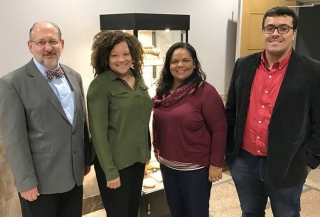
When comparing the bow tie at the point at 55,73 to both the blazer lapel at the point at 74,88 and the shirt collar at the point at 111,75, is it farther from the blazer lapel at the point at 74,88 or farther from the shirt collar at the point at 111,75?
the shirt collar at the point at 111,75

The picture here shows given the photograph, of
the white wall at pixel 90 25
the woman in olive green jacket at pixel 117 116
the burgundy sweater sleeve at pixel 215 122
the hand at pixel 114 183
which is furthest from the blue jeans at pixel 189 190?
the white wall at pixel 90 25

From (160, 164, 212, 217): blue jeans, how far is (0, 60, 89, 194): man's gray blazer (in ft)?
1.88

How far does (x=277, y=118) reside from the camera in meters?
1.61

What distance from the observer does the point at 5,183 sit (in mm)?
2383

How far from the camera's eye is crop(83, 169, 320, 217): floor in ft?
9.12

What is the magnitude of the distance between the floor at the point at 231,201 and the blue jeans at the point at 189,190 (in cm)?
92

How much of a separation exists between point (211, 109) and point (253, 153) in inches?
12.9

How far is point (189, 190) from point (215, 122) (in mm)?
424

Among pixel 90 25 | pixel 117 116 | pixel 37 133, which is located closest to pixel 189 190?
pixel 117 116

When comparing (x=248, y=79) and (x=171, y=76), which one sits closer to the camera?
(x=248, y=79)

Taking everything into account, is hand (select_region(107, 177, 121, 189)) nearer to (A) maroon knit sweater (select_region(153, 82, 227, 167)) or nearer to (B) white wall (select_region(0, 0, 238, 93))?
(A) maroon knit sweater (select_region(153, 82, 227, 167))

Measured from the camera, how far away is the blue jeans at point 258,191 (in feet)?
5.62

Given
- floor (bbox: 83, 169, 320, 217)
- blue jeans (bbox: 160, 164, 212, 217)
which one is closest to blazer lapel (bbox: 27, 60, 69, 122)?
blue jeans (bbox: 160, 164, 212, 217)

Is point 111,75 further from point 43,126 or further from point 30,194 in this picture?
point 30,194
